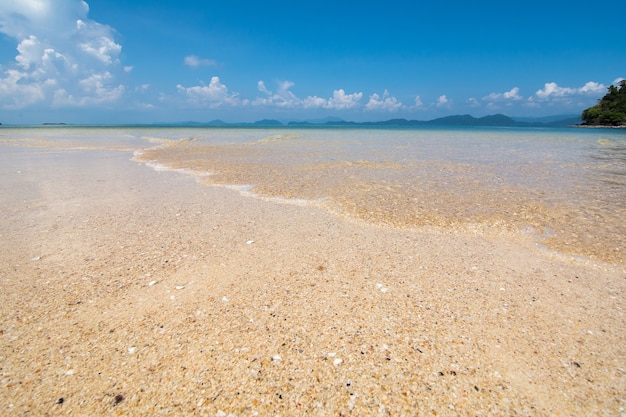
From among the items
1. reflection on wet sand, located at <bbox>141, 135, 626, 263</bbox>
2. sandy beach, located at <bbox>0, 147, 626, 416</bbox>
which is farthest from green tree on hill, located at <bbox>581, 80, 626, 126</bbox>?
sandy beach, located at <bbox>0, 147, 626, 416</bbox>

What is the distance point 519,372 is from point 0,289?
645 centimetres

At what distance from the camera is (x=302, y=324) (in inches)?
144

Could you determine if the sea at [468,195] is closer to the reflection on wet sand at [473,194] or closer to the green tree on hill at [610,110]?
the reflection on wet sand at [473,194]

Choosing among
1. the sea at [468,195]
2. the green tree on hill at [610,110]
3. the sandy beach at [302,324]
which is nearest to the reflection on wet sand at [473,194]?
the sea at [468,195]

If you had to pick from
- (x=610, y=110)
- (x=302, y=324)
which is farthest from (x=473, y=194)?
(x=610, y=110)

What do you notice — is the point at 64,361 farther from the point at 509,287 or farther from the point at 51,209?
the point at 51,209

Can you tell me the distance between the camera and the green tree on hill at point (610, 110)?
103188 millimetres

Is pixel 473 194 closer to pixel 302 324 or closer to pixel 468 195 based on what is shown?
pixel 468 195

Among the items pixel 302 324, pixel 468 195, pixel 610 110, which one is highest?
pixel 610 110

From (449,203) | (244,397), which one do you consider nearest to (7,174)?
(244,397)

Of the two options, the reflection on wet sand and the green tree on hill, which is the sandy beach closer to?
the reflection on wet sand

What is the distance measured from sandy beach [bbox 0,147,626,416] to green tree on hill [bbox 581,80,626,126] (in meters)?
140

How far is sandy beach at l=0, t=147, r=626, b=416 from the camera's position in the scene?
107 inches

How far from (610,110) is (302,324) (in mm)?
151399
